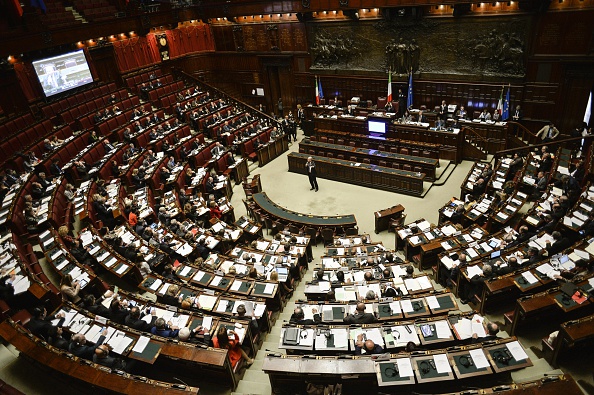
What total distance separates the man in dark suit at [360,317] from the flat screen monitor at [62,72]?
17248 mm

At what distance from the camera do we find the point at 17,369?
6914 millimetres

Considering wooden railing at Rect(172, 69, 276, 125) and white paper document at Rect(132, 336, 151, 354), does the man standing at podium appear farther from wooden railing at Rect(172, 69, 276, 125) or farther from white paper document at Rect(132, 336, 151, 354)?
white paper document at Rect(132, 336, 151, 354)

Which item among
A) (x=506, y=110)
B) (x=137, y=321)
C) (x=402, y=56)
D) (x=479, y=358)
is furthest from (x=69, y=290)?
(x=506, y=110)

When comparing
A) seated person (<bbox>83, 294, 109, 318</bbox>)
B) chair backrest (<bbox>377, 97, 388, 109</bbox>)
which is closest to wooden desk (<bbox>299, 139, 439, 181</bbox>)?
chair backrest (<bbox>377, 97, 388, 109</bbox>)

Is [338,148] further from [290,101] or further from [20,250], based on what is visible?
[20,250]

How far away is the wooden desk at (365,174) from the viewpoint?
47.7 ft

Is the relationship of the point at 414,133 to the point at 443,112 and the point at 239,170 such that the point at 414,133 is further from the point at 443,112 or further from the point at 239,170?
the point at 239,170

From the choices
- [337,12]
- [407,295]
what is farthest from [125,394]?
[337,12]

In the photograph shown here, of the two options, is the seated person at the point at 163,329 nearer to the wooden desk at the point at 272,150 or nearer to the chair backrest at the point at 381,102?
the wooden desk at the point at 272,150

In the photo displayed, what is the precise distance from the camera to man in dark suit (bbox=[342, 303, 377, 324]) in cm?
729

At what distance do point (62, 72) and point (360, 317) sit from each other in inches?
707

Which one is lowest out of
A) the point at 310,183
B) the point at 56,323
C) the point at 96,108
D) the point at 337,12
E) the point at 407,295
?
the point at 310,183

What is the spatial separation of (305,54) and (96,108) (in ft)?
36.1

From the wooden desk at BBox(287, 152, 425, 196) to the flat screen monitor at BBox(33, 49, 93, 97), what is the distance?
11065 millimetres
